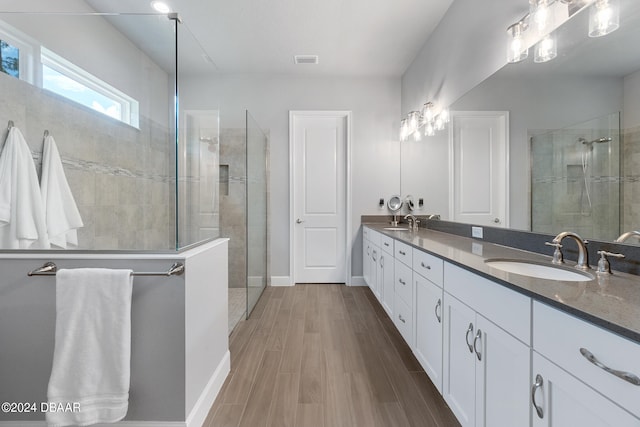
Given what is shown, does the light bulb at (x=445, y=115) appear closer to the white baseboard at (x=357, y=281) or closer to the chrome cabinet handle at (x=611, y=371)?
the white baseboard at (x=357, y=281)

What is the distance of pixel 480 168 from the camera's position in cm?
215

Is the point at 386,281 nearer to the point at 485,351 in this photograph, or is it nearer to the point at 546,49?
the point at 485,351

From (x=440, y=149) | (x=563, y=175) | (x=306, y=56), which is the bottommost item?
(x=563, y=175)

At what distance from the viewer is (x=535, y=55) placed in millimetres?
1581

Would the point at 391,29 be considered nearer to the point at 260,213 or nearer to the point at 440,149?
the point at 440,149

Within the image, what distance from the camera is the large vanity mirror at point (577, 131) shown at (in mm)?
1102

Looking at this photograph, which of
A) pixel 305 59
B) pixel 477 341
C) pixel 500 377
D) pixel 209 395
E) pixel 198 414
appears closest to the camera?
pixel 500 377

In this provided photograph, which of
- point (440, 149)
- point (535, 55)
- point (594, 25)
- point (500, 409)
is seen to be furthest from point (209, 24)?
point (500, 409)

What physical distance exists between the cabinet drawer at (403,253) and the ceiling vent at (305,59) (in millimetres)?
2383

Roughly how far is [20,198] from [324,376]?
211 cm

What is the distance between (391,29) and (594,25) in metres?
1.98

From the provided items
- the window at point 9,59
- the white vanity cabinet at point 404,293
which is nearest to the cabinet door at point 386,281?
the white vanity cabinet at point 404,293

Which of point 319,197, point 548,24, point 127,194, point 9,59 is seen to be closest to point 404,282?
point 548,24

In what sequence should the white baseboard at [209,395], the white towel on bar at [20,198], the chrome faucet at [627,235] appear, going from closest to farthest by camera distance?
the chrome faucet at [627,235] → the white baseboard at [209,395] → the white towel on bar at [20,198]
